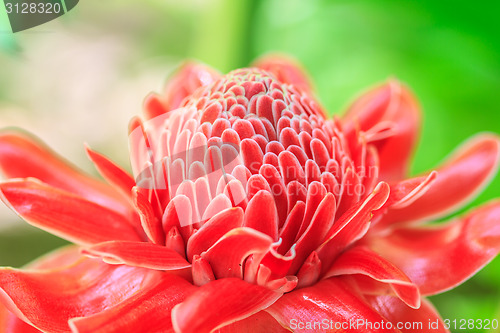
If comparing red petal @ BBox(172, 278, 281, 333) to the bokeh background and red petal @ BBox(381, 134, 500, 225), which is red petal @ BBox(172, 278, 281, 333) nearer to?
red petal @ BBox(381, 134, 500, 225)

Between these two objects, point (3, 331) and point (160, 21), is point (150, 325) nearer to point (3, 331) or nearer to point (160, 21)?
point (3, 331)

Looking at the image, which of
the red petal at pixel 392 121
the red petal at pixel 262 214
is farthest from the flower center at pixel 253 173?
the red petal at pixel 392 121

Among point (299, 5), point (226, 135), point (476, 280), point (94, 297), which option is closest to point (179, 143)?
point (226, 135)

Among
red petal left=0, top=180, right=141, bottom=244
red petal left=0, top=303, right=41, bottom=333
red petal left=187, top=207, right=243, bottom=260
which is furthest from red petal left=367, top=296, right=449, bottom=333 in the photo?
red petal left=0, top=303, right=41, bottom=333

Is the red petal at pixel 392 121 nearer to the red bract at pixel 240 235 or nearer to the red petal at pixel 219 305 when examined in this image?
the red bract at pixel 240 235

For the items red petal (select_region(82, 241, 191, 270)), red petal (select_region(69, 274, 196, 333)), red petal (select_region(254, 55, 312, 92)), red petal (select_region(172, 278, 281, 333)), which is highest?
red petal (select_region(254, 55, 312, 92))

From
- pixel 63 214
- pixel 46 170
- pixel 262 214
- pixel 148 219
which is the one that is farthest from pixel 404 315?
pixel 46 170

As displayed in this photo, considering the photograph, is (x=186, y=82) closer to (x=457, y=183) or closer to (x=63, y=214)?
(x=63, y=214)
